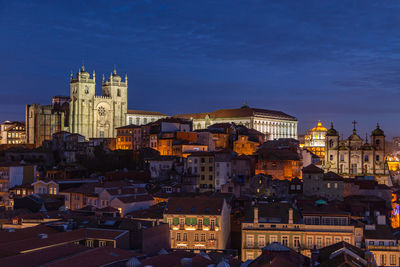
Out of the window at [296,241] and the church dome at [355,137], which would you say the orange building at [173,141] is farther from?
the window at [296,241]

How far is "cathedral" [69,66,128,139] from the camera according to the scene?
144875 mm

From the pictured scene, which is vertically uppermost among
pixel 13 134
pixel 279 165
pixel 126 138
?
pixel 13 134

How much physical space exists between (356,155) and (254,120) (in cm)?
6852

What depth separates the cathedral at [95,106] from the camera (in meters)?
145

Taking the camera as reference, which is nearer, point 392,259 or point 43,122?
point 392,259

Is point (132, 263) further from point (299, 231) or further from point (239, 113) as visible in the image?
point (239, 113)

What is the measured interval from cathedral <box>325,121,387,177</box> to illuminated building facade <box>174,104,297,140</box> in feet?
205

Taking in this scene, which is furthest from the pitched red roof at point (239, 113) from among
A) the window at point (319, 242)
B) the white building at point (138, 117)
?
the window at point (319, 242)

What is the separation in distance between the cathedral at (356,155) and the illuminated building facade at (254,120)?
62.6 metres

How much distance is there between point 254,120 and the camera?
159000mm

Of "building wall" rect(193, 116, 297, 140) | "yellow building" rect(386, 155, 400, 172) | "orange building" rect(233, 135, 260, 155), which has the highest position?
"building wall" rect(193, 116, 297, 140)

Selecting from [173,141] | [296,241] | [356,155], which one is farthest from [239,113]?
[296,241]

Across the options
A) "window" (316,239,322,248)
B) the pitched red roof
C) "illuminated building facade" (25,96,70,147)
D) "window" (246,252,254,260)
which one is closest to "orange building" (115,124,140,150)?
"illuminated building facade" (25,96,70,147)

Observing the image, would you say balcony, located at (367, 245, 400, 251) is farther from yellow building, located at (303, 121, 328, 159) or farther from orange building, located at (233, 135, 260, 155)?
yellow building, located at (303, 121, 328, 159)
